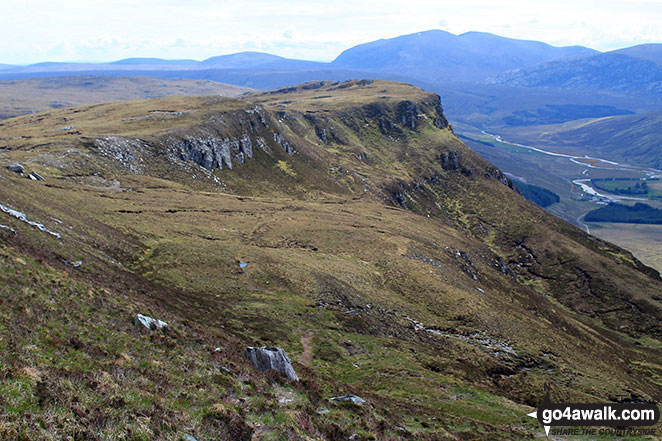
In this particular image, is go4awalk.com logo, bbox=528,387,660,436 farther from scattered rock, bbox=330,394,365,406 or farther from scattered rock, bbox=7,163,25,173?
scattered rock, bbox=7,163,25,173

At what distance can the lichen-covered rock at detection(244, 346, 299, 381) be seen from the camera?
29.3 metres

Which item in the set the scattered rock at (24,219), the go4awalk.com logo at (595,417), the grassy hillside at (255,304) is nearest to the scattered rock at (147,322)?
the grassy hillside at (255,304)

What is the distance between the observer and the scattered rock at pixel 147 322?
91.7 feet

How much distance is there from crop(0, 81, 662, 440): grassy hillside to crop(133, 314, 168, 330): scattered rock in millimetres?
763

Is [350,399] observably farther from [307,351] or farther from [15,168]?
[15,168]

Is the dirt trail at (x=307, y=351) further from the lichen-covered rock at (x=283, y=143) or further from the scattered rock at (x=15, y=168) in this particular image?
the lichen-covered rock at (x=283, y=143)

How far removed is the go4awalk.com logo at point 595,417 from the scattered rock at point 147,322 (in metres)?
31.5

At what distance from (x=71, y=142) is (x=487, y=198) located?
165545mm

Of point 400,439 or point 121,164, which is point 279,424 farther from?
point 121,164

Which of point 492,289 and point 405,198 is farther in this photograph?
point 405,198

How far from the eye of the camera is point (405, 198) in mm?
172750

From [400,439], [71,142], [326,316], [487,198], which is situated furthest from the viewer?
[487,198]

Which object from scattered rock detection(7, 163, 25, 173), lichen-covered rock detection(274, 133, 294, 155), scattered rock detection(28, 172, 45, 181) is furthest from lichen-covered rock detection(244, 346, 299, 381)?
lichen-covered rock detection(274, 133, 294, 155)

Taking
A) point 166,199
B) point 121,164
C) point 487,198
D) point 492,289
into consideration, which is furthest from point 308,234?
point 487,198
